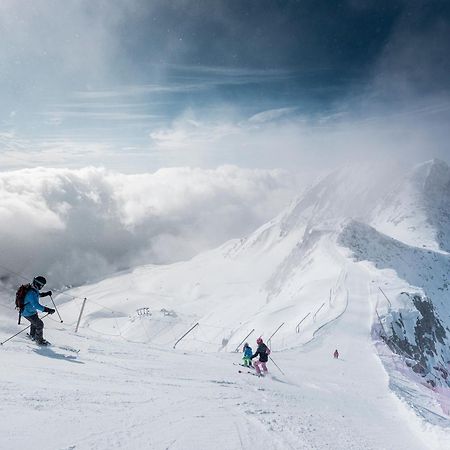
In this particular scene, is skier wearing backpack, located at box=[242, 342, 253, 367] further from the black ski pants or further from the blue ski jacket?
the blue ski jacket

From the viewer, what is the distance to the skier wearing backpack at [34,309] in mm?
12219

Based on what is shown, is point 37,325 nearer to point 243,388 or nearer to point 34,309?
point 34,309

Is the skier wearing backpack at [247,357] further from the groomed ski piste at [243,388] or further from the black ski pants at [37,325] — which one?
the black ski pants at [37,325]

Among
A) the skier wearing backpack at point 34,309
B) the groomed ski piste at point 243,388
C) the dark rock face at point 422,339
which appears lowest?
the groomed ski piste at point 243,388

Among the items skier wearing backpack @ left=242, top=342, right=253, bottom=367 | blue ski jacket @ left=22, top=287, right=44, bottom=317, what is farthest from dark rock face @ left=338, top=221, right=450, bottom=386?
blue ski jacket @ left=22, top=287, right=44, bottom=317

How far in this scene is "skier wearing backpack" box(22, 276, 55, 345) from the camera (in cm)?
1222

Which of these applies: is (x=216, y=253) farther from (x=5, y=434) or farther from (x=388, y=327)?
(x=5, y=434)

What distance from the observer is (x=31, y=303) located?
40.6 feet

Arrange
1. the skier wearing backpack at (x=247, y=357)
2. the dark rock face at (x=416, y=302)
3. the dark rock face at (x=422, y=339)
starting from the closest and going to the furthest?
the skier wearing backpack at (x=247, y=357), the dark rock face at (x=422, y=339), the dark rock face at (x=416, y=302)

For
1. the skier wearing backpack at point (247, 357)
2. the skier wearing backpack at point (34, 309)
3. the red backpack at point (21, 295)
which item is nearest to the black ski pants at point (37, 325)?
the skier wearing backpack at point (34, 309)

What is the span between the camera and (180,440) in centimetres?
711

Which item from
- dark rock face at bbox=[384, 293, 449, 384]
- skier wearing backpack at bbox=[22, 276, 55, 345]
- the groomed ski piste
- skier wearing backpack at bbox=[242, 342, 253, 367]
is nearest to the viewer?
the groomed ski piste

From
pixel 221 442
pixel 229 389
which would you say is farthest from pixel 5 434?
pixel 229 389

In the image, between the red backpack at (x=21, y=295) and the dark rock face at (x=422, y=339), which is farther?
the dark rock face at (x=422, y=339)
